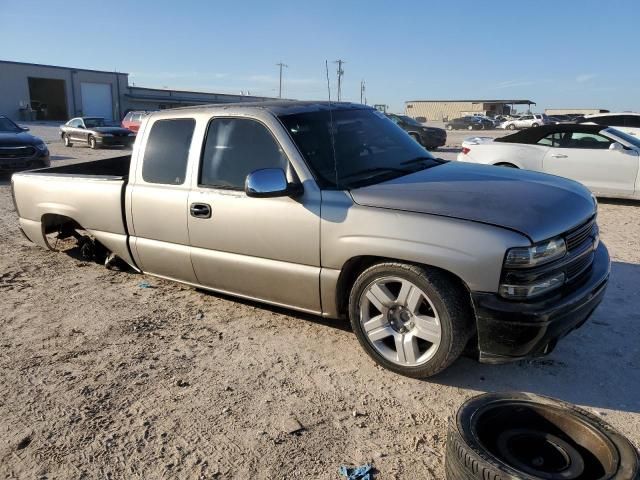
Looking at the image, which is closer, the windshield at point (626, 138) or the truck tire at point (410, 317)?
the truck tire at point (410, 317)

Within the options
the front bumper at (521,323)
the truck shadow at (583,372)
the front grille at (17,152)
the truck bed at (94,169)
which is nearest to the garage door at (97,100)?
the front grille at (17,152)

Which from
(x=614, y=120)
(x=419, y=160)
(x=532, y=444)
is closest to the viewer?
(x=532, y=444)

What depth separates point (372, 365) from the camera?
3.77 metres

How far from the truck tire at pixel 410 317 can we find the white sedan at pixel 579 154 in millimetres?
7001

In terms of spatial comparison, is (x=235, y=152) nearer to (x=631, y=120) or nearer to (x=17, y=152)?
(x=17, y=152)

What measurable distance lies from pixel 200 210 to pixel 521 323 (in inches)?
100

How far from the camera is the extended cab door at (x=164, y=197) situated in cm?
453

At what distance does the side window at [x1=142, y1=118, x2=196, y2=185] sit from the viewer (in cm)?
455

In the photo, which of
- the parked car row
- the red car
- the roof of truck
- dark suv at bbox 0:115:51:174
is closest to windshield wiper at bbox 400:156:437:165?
the roof of truck

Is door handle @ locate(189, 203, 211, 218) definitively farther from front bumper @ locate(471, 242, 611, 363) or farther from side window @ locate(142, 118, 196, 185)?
front bumper @ locate(471, 242, 611, 363)

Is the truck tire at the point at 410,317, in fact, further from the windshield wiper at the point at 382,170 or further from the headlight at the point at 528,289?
the windshield wiper at the point at 382,170

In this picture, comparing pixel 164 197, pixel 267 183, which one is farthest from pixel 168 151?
pixel 267 183

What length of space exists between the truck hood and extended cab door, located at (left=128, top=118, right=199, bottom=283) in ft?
5.34

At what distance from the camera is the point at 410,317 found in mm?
3486
